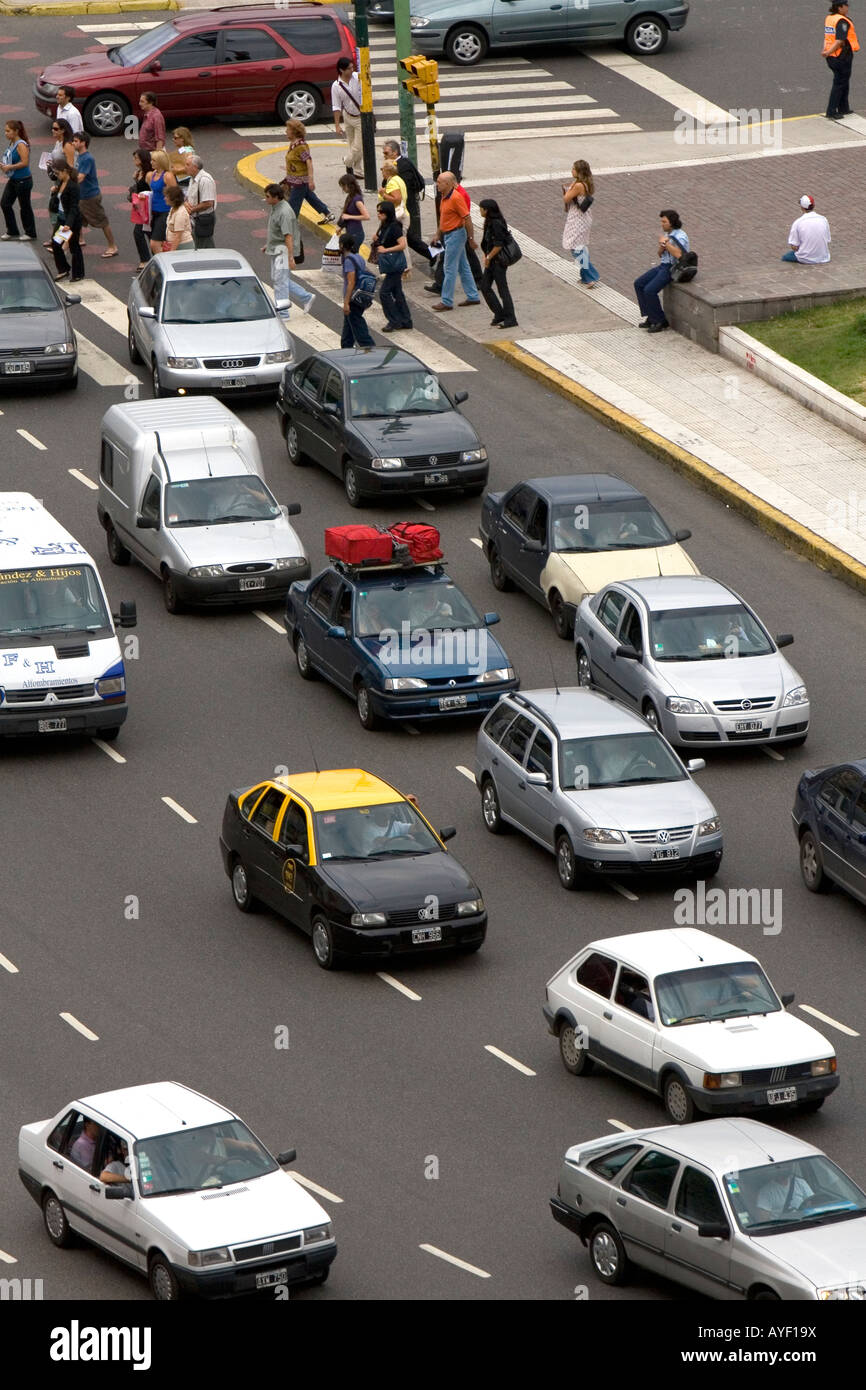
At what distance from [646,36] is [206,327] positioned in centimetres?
1626

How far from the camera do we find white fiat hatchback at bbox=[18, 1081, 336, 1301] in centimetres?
1725

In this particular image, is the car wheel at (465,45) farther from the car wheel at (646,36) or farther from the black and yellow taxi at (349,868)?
the black and yellow taxi at (349,868)

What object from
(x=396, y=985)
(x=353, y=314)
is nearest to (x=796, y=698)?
(x=396, y=985)

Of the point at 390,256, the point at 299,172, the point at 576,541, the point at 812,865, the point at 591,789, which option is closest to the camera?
the point at 812,865

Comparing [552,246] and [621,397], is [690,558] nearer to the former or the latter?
[621,397]

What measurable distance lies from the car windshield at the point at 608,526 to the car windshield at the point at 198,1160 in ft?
42.4

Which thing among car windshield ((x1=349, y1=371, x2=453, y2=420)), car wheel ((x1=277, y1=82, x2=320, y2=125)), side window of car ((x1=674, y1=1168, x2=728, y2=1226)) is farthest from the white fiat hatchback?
car wheel ((x1=277, y1=82, x2=320, y2=125))

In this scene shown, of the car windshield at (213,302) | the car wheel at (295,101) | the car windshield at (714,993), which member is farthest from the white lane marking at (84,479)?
the car windshield at (714,993)

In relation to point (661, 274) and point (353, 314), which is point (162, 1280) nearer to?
point (353, 314)

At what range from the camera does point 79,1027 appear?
22000mm

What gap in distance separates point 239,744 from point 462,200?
1284 centimetres

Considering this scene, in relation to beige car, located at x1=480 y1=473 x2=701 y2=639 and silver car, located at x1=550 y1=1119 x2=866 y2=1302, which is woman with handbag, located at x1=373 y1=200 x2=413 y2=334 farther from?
silver car, located at x1=550 y1=1119 x2=866 y2=1302

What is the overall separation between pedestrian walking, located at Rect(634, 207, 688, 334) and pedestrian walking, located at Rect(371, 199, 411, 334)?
326cm

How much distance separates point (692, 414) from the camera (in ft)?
116
